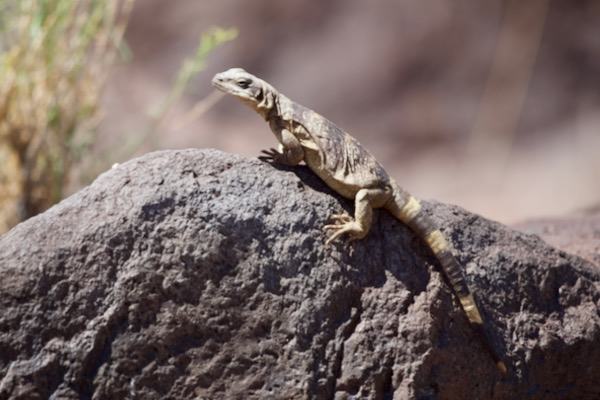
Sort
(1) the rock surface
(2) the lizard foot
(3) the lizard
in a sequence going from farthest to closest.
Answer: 1. (3) the lizard
2. (2) the lizard foot
3. (1) the rock surface

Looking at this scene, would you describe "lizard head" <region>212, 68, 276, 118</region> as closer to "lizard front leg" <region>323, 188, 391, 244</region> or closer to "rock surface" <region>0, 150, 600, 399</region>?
"rock surface" <region>0, 150, 600, 399</region>

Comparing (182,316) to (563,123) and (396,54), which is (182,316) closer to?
(396,54)

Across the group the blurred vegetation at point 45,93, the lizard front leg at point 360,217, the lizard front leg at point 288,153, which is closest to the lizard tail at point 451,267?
the lizard front leg at point 360,217

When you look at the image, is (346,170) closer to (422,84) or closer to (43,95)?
(43,95)

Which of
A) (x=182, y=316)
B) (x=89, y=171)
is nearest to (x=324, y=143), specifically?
(x=182, y=316)

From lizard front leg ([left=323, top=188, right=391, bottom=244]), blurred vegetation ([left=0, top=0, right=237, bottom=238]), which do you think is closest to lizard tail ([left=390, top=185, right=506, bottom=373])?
lizard front leg ([left=323, top=188, right=391, bottom=244])

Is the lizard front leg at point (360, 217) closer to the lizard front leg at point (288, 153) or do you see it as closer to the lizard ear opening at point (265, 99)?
the lizard front leg at point (288, 153)

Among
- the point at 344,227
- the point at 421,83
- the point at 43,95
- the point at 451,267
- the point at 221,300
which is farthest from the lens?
the point at 421,83

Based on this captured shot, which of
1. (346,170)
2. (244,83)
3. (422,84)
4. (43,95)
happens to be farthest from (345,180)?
(422,84)
